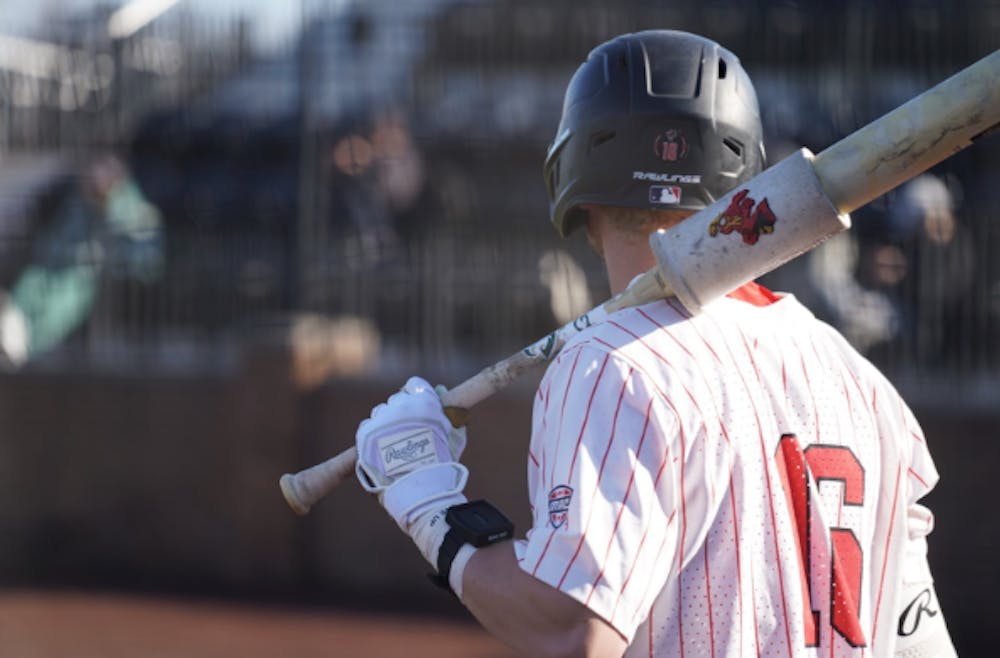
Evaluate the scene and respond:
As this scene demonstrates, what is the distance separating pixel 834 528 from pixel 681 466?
31 cm

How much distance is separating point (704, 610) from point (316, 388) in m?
6.23

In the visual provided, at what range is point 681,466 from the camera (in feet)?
6.33

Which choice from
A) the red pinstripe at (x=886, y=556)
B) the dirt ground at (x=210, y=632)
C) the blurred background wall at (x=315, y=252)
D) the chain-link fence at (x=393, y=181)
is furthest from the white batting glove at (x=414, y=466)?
the chain-link fence at (x=393, y=181)

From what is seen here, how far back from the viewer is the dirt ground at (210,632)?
671 centimetres

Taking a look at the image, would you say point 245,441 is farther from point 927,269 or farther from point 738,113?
point 738,113

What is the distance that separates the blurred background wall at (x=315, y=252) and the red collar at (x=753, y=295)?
5.01m

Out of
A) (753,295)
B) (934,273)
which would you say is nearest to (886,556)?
(753,295)

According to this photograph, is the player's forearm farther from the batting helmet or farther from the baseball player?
the batting helmet

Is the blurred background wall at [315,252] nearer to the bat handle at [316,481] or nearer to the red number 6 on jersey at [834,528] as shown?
the bat handle at [316,481]

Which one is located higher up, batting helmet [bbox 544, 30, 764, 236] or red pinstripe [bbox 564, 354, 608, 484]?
batting helmet [bbox 544, 30, 764, 236]

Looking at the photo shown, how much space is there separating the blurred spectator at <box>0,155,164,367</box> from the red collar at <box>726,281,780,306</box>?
6906 mm

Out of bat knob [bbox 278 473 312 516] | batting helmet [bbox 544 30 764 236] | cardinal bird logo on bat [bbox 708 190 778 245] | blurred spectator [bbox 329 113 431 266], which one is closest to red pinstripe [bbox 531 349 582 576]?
cardinal bird logo on bat [bbox 708 190 778 245]

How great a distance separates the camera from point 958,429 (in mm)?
6812

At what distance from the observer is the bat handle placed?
2693 millimetres
